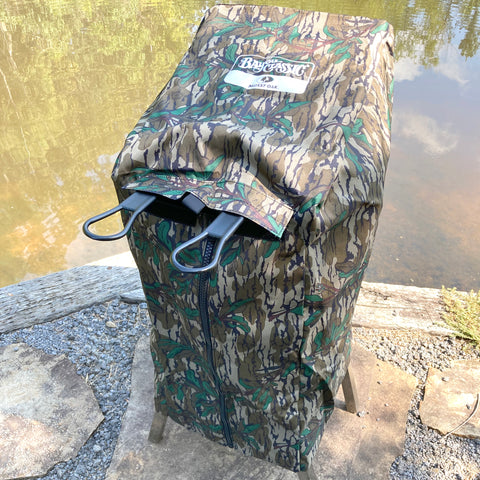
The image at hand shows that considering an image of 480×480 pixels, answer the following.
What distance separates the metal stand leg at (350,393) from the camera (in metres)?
1.85

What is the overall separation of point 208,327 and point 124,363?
3.31 feet

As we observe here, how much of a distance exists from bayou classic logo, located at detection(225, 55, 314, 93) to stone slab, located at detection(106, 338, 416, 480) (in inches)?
50.6

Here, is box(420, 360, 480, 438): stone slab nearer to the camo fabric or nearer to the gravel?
the gravel

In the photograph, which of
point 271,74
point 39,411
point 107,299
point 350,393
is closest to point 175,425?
point 39,411

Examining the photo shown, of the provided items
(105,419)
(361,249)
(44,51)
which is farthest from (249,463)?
(44,51)

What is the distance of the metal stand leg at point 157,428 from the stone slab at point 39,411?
0.25 meters

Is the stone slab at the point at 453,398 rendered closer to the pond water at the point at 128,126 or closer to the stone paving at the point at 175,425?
the stone paving at the point at 175,425

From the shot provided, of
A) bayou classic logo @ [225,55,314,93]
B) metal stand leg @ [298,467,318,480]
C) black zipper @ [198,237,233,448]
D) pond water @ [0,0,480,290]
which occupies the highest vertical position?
bayou classic logo @ [225,55,314,93]

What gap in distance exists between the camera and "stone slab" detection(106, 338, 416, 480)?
5.67ft

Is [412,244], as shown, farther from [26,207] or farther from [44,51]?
[44,51]

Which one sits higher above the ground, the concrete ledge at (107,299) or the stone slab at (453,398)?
the concrete ledge at (107,299)

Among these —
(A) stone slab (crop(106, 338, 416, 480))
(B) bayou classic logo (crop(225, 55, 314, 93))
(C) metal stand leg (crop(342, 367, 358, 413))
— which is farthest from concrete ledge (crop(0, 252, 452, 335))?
(B) bayou classic logo (crop(225, 55, 314, 93))

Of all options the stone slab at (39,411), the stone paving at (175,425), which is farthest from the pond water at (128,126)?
the stone slab at (39,411)

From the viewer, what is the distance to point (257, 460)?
1759 millimetres
